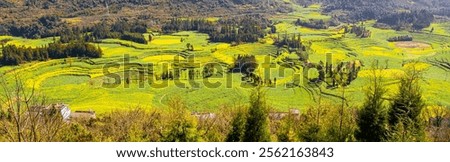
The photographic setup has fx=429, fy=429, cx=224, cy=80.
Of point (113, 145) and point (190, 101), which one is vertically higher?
point (113, 145)

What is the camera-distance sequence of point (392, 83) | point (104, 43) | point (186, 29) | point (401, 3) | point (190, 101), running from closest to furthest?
1. point (190, 101)
2. point (392, 83)
3. point (104, 43)
4. point (186, 29)
5. point (401, 3)

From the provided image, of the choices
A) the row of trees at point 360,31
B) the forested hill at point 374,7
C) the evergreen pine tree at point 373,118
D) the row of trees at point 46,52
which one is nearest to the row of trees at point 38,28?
the row of trees at point 46,52

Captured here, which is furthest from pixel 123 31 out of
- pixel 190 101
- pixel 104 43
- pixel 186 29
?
pixel 190 101

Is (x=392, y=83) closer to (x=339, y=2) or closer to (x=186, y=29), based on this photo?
(x=186, y=29)

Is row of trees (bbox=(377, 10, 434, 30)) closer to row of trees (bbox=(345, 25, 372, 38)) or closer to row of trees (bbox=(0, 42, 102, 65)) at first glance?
row of trees (bbox=(345, 25, 372, 38))
